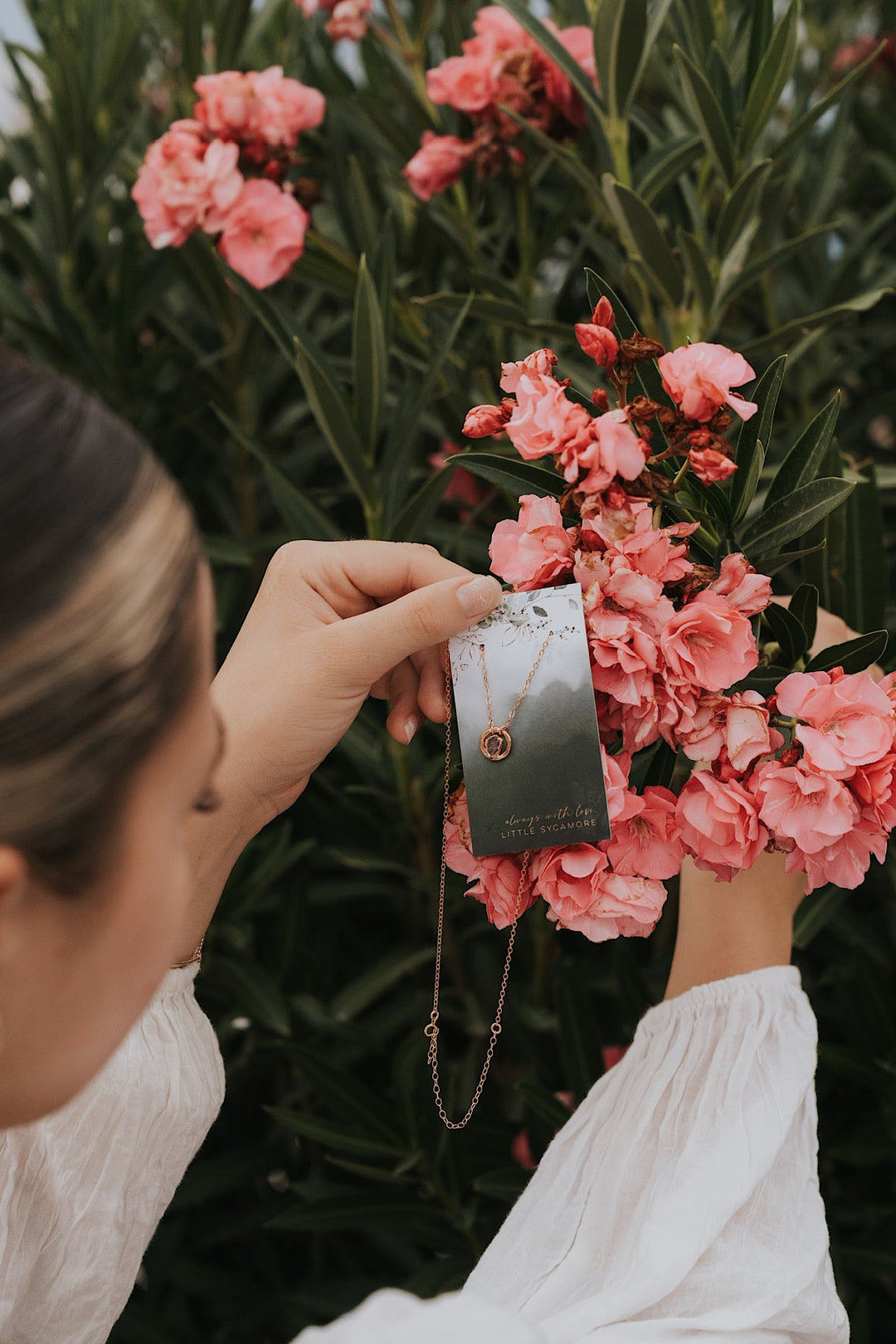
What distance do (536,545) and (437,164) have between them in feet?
2.48

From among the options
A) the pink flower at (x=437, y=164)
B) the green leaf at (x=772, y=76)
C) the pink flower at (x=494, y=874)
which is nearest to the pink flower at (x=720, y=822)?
the pink flower at (x=494, y=874)

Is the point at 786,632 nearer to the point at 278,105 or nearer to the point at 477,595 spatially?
the point at 477,595

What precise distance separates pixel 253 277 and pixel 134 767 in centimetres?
86

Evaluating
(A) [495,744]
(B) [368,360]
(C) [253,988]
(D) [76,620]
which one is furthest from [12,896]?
(C) [253,988]

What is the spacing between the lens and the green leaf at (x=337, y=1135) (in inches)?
49.5

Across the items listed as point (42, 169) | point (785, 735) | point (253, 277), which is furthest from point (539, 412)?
point (42, 169)

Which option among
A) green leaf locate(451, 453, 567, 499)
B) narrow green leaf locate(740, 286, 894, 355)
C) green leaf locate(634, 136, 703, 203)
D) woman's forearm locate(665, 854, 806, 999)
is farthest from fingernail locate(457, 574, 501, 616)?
green leaf locate(634, 136, 703, 203)

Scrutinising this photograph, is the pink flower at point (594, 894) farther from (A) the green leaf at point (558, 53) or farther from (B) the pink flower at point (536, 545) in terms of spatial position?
(A) the green leaf at point (558, 53)

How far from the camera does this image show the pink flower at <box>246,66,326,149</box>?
1279 millimetres

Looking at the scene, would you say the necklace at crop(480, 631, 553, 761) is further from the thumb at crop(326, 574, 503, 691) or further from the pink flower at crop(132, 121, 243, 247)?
the pink flower at crop(132, 121, 243, 247)

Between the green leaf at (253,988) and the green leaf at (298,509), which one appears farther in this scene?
the green leaf at (253,988)

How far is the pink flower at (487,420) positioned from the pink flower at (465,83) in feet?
2.22

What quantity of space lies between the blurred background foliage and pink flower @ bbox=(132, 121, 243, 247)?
7cm

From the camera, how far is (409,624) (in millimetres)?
777
